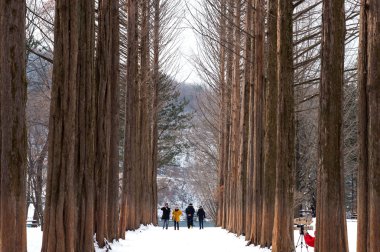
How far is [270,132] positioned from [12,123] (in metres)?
8.00

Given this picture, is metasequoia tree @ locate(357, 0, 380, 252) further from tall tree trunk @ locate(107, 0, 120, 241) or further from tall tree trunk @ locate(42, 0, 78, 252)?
tall tree trunk @ locate(107, 0, 120, 241)

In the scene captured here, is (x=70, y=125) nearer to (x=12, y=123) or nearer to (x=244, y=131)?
(x=12, y=123)

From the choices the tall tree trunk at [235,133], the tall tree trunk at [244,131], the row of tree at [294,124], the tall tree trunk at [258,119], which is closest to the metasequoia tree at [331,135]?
the row of tree at [294,124]

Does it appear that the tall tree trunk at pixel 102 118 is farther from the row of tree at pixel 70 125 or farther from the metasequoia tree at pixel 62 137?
the metasequoia tree at pixel 62 137

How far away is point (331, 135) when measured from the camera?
26.3ft

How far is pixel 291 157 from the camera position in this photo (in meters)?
11.8

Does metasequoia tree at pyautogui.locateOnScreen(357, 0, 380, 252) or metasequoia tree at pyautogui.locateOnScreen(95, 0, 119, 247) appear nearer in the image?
metasequoia tree at pyautogui.locateOnScreen(357, 0, 380, 252)

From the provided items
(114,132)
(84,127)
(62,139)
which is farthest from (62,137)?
(114,132)

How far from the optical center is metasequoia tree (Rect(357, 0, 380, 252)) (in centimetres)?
752

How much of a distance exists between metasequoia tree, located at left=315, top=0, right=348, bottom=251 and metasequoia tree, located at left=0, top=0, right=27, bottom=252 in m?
3.82

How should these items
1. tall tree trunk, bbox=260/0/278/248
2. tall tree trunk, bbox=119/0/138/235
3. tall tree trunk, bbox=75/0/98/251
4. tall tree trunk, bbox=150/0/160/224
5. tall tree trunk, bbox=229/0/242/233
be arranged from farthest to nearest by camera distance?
1. tall tree trunk, bbox=150/0/160/224
2. tall tree trunk, bbox=229/0/242/233
3. tall tree trunk, bbox=119/0/138/235
4. tall tree trunk, bbox=260/0/278/248
5. tall tree trunk, bbox=75/0/98/251

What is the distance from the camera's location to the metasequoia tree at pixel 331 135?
797 cm

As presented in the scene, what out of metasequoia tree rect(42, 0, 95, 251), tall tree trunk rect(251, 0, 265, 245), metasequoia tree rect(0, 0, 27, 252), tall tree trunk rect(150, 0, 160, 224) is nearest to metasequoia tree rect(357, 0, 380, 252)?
metasequoia tree rect(42, 0, 95, 251)

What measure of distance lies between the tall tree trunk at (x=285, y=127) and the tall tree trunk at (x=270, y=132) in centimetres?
183
